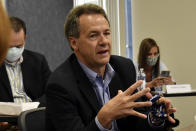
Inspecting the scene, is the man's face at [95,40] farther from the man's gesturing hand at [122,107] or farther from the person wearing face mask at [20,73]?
the person wearing face mask at [20,73]

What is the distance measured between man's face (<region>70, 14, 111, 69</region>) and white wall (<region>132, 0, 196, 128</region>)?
3.62 meters

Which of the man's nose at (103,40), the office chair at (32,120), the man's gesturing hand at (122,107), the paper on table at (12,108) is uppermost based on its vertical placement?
the man's nose at (103,40)

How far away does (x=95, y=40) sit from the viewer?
1623 mm

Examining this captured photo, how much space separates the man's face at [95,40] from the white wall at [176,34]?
362 cm

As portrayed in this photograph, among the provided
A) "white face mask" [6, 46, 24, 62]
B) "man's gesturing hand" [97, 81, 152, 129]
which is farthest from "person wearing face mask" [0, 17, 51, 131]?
"man's gesturing hand" [97, 81, 152, 129]

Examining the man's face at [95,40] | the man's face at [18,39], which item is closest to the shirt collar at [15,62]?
the man's face at [18,39]

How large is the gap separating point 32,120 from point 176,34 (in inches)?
159

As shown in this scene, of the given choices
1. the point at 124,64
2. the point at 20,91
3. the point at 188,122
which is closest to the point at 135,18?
the point at 188,122

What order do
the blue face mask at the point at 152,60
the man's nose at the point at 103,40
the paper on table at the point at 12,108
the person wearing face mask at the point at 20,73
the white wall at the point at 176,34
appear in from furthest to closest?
the white wall at the point at 176,34
the blue face mask at the point at 152,60
the person wearing face mask at the point at 20,73
the paper on table at the point at 12,108
the man's nose at the point at 103,40

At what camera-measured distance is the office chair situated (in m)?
1.47

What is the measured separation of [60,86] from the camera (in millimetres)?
1508

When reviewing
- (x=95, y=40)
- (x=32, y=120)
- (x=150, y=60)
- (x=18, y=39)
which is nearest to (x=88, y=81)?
(x=95, y=40)

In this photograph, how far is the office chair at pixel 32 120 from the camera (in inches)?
57.8

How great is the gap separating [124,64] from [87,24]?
34 cm
